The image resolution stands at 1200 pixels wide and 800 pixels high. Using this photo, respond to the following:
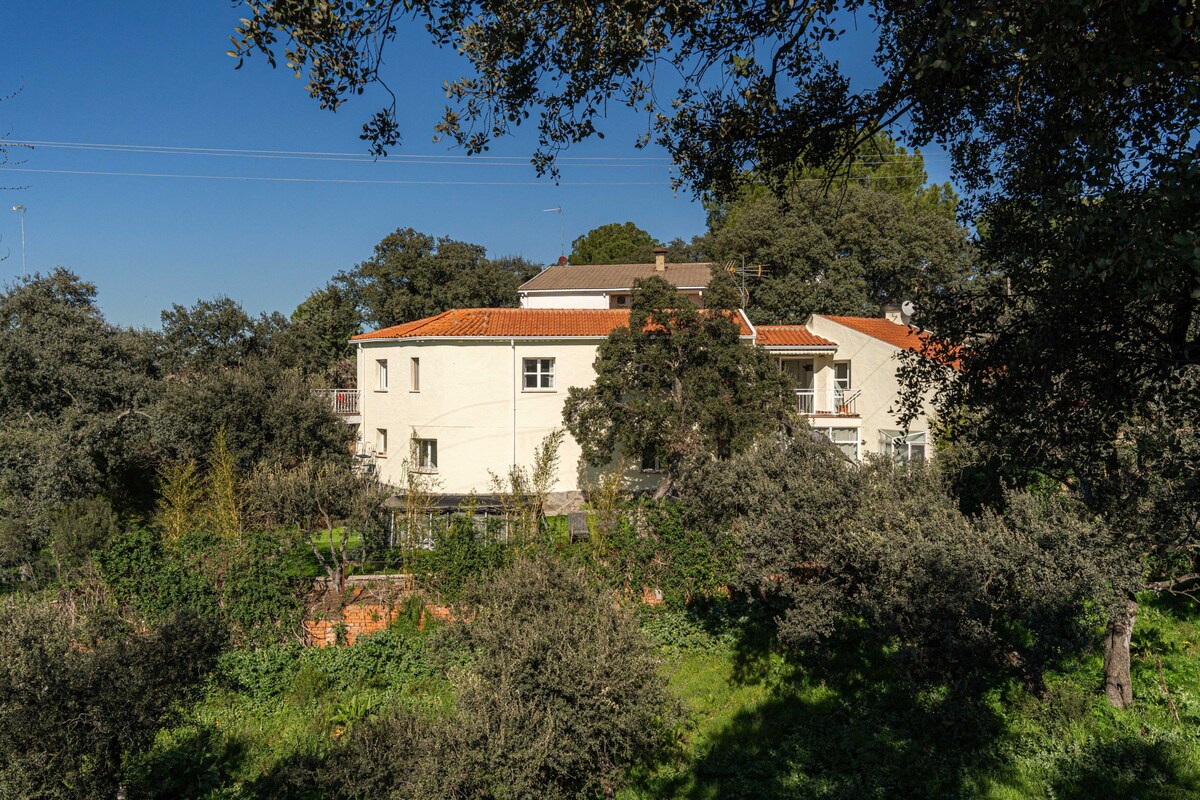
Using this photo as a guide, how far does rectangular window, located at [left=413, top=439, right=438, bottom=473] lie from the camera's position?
23.2 metres

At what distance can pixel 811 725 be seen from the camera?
1060cm

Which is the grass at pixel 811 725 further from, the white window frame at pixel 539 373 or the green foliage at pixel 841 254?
the green foliage at pixel 841 254

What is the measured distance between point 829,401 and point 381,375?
1506cm

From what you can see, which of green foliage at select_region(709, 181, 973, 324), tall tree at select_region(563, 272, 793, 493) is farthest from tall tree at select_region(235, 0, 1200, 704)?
green foliage at select_region(709, 181, 973, 324)

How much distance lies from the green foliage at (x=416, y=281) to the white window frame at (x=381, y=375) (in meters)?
11.4

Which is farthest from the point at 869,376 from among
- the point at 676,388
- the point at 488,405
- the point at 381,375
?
the point at 381,375

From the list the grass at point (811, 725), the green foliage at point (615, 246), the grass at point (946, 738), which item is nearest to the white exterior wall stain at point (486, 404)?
the grass at point (811, 725)

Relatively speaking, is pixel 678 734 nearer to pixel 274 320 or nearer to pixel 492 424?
pixel 492 424

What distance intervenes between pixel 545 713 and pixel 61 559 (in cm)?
1180

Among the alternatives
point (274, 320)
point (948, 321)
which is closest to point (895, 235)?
point (274, 320)

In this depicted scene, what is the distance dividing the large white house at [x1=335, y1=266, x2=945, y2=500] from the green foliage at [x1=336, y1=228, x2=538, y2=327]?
11.2 m

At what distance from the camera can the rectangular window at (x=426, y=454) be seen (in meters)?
23.2

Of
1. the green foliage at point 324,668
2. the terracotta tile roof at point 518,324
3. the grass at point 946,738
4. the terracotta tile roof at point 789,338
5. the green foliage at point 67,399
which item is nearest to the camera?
the grass at point 946,738

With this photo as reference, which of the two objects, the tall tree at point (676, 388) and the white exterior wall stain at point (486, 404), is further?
the white exterior wall stain at point (486, 404)
